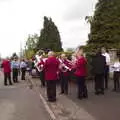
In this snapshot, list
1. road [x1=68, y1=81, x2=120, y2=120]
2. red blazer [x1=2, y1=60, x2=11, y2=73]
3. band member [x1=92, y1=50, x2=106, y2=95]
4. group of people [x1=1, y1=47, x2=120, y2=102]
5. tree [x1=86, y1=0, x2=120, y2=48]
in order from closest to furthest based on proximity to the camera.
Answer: road [x1=68, y1=81, x2=120, y2=120] → group of people [x1=1, y1=47, x2=120, y2=102] → band member [x1=92, y1=50, x2=106, y2=95] → red blazer [x1=2, y1=60, x2=11, y2=73] → tree [x1=86, y1=0, x2=120, y2=48]

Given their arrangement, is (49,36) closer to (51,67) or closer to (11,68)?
(11,68)

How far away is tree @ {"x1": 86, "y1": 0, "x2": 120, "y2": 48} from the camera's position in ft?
189

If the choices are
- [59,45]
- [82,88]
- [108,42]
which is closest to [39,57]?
[82,88]

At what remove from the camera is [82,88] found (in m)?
19.1

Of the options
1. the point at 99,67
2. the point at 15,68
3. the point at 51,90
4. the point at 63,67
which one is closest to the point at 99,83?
the point at 99,67

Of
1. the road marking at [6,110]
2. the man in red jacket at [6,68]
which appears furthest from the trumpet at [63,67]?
the man in red jacket at [6,68]

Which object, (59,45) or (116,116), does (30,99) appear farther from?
(59,45)

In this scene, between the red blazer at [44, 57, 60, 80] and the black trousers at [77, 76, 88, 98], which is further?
the black trousers at [77, 76, 88, 98]

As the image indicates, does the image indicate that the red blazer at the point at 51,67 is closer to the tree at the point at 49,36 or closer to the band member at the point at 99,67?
the band member at the point at 99,67

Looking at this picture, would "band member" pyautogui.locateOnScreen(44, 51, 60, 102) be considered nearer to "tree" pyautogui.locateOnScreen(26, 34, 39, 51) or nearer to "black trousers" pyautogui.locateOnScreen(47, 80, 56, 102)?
"black trousers" pyautogui.locateOnScreen(47, 80, 56, 102)

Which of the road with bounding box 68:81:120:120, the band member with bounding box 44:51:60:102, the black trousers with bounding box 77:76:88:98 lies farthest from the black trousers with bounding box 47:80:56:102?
the black trousers with bounding box 77:76:88:98

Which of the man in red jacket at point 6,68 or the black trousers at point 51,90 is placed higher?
the man in red jacket at point 6,68

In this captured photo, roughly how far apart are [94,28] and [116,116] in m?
45.7

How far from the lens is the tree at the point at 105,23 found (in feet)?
189
